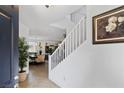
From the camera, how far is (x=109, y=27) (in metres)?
2.43

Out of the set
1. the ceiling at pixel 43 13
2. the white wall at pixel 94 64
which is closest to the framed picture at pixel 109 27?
the white wall at pixel 94 64

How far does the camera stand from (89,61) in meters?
2.99

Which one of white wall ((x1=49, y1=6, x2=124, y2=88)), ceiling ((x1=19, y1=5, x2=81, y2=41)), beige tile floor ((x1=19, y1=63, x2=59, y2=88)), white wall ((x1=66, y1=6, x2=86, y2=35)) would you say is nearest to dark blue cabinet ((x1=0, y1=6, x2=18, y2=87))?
white wall ((x1=49, y1=6, x2=124, y2=88))

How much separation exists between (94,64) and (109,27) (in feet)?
2.73

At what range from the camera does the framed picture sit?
7.33 ft

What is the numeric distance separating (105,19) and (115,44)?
20.4 inches

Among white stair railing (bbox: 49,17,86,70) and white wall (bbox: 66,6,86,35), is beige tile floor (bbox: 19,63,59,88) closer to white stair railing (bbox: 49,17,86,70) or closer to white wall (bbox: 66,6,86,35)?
white stair railing (bbox: 49,17,86,70)

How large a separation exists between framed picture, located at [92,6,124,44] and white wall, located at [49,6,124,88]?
3.7 inches

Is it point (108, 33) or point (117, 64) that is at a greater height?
point (108, 33)

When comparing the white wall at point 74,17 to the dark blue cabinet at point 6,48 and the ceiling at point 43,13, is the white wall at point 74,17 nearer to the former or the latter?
the ceiling at point 43,13

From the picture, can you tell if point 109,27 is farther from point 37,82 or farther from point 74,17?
point 37,82
